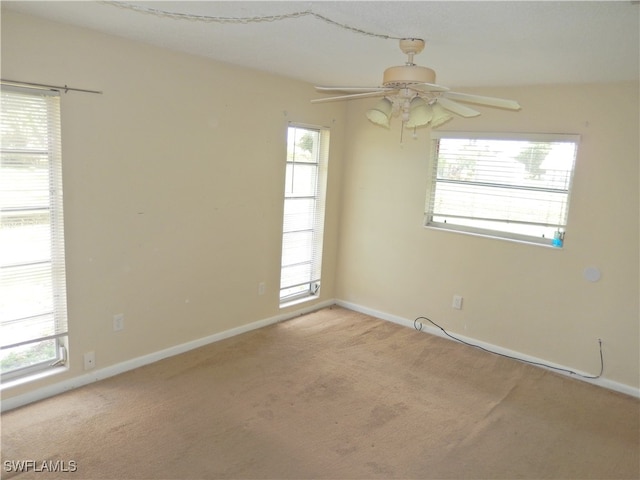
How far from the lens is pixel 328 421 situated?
2855mm

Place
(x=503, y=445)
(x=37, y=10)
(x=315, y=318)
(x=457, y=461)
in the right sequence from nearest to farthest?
(x=37, y=10), (x=457, y=461), (x=503, y=445), (x=315, y=318)

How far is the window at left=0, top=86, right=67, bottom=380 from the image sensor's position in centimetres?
259

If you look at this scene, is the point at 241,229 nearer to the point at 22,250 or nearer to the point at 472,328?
the point at 22,250

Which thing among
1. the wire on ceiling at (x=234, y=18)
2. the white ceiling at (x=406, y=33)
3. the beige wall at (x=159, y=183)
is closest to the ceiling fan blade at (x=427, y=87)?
the white ceiling at (x=406, y=33)

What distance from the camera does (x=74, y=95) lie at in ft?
9.02

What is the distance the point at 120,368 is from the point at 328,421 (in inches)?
60.3

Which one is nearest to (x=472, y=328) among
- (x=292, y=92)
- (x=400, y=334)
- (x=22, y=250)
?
(x=400, y=334)

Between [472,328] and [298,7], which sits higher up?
[298,7]

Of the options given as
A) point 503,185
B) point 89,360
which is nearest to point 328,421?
point 89,360

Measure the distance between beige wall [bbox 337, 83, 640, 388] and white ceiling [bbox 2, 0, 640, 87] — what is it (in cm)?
38

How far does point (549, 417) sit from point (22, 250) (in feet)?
11.4
